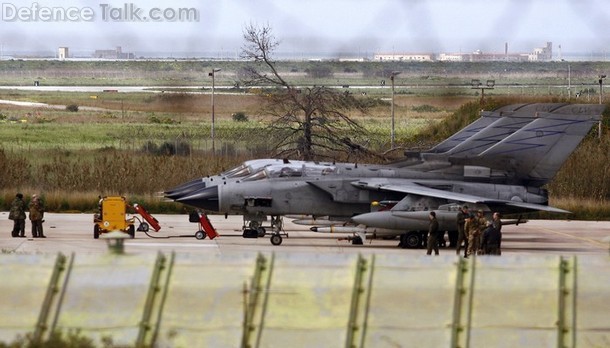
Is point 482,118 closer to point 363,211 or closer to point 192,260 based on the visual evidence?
point 363,211

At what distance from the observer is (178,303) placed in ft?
47.8

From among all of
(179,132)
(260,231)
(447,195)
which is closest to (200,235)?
(260,231)

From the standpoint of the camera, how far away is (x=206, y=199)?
30.1 metres

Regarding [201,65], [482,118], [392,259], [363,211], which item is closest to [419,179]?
[363,211]

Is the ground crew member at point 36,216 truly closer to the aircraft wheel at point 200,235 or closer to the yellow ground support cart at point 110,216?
the yellow ground support cart at point 110,216

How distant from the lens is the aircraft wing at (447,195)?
29578 mm

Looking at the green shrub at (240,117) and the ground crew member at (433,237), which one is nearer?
the ground crew member at (433,237)

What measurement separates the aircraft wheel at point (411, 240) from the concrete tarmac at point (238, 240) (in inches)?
12.2

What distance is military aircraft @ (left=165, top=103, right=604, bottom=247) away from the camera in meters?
30.0

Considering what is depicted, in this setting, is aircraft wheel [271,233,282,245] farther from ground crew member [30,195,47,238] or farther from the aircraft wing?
ground crew member [30,195,47,238]

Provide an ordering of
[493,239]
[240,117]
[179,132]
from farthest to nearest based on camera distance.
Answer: [240,117] < [179,132] < [493,239]

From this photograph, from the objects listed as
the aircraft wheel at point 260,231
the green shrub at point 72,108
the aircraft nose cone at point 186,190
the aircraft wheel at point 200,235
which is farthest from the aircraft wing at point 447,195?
the green shrub at point 72,108

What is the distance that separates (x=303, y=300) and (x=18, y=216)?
57.3 ft

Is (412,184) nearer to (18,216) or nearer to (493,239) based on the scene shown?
(493,239)
